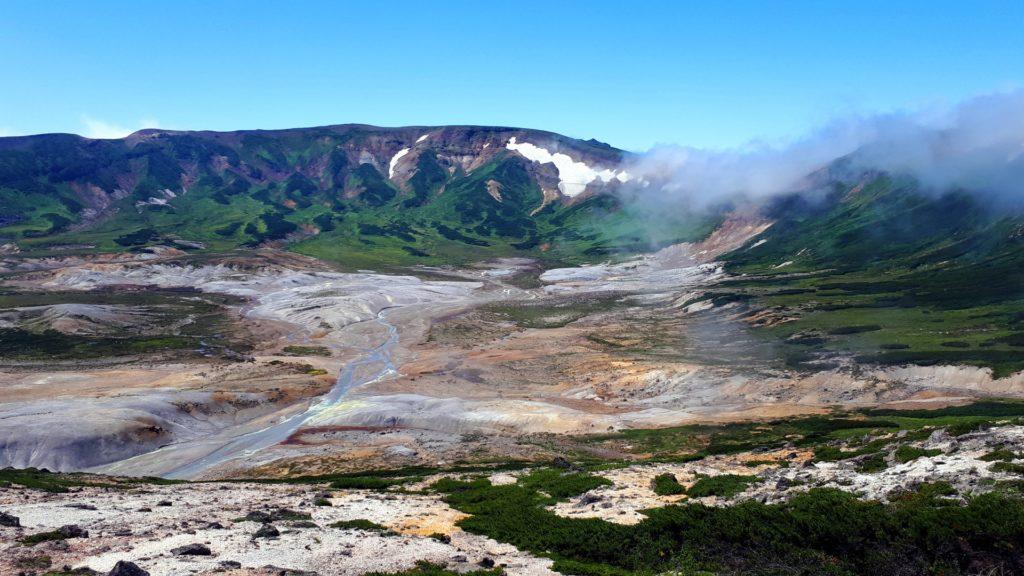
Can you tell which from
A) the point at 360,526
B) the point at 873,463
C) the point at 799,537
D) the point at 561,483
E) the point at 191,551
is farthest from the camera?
the point at 561,483

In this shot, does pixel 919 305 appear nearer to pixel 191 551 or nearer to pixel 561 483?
pixel 561 483

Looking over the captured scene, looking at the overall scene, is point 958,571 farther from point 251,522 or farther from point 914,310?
point 914,310

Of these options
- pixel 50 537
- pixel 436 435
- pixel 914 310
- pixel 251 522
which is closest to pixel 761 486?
pixel 251 522

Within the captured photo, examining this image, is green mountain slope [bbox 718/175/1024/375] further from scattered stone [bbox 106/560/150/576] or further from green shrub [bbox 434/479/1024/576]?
scattered stone [bbox 106/560/150/576]

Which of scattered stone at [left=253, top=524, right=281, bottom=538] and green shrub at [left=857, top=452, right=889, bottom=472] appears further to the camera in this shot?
green shrub at [left=857, top=452, right=889, bottom=472]

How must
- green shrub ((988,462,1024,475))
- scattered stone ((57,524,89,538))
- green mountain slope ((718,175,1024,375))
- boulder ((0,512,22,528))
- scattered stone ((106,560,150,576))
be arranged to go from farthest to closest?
1. green mountain slope ((718,175,1024,375))
2. green shrub ((988,462,1024,475))
3. boulder ((0,512,22,528))
4. scattered stone ((57,524,89,538))
5. scattered stone ((106,560,150,576))

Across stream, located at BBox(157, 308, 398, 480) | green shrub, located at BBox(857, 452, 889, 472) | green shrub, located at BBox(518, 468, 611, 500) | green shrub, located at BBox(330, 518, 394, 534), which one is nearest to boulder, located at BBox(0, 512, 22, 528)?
green shrub, located at BBox(330, 518, 394, 534)

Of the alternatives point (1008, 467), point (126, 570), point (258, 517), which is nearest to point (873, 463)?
point (1008, 467)

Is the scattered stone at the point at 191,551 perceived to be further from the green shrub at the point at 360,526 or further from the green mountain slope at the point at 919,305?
the green mountain slope at the point at 919,305

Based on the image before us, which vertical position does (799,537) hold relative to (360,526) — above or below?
above
